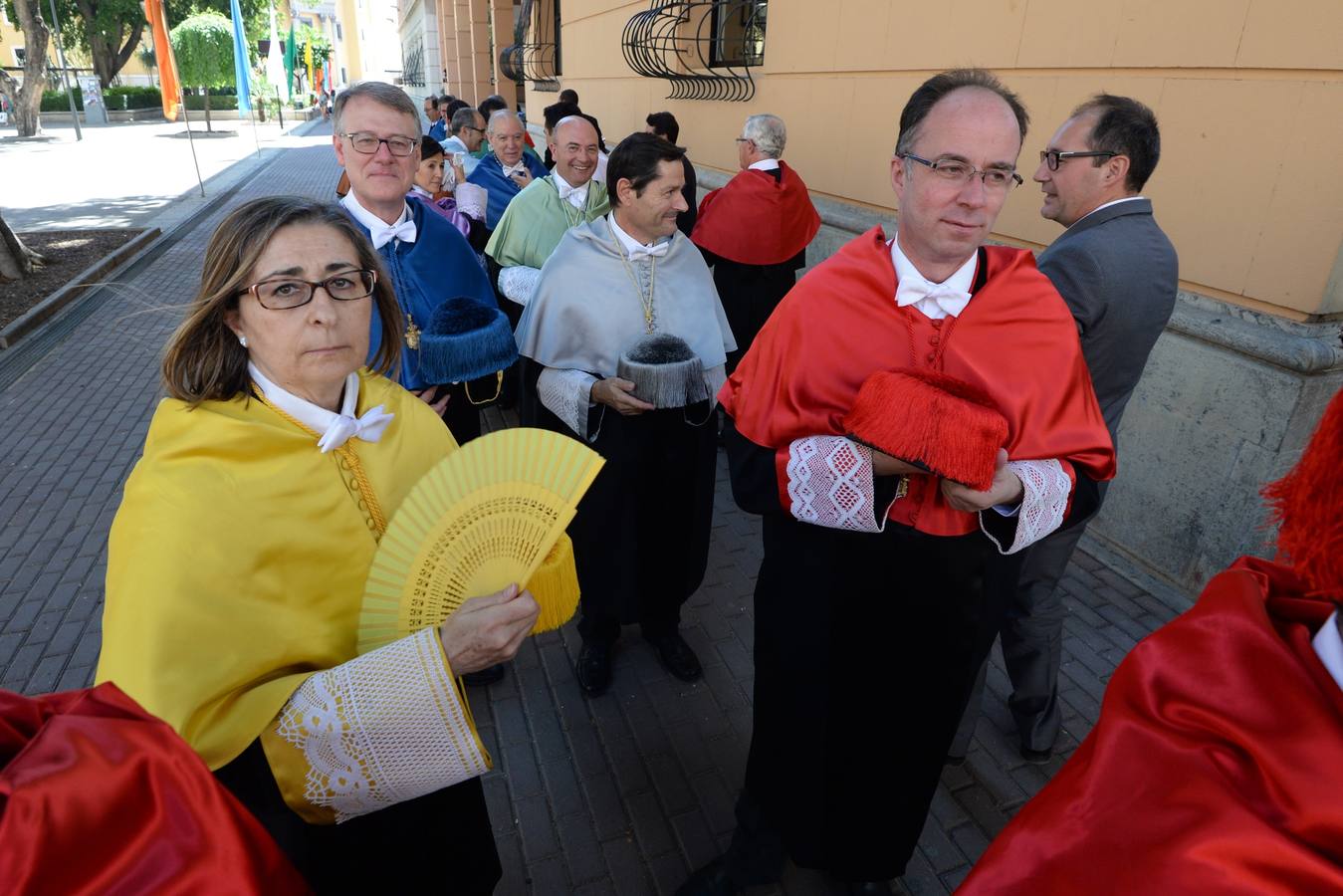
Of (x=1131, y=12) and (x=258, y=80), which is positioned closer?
(x=1131, y=12)

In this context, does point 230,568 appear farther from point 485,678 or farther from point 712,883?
point 485,678

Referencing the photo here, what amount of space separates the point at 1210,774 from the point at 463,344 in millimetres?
2421

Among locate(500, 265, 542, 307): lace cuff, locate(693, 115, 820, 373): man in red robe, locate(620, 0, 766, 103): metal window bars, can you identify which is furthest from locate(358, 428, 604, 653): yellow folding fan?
locate(620, 0, 766, 103): metal window bars

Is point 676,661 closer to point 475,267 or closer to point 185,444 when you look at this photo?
point 475,267

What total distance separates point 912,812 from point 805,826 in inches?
12.1

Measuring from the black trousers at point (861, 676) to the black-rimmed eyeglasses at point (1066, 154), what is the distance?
165 cm

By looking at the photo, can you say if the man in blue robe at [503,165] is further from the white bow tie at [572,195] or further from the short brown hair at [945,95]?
the short brown hair at [945,95]

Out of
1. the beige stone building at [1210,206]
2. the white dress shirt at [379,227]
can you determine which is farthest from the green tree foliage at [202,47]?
the beige stone building at [1210,206]

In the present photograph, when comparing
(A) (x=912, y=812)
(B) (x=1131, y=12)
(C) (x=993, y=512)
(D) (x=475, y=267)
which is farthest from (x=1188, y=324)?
(D) (x=475, y=267)

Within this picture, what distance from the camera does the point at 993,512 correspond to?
182 centimetres

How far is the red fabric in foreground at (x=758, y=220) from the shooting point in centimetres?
527

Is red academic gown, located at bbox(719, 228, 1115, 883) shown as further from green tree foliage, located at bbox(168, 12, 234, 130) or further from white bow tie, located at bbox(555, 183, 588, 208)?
green tree foliage, located at bbox(168, 12, 234, 130)

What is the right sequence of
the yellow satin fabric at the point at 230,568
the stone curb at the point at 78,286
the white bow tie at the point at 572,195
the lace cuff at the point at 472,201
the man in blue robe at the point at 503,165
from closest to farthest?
1. the yellow satin fabric at the point at 230,568
2. the white bow tie at the point at 572,195
3. the lace cuff at the point at 472,201
4. the man in blue robe at the point at 503,165
5. the stone curb at the point at 78,286

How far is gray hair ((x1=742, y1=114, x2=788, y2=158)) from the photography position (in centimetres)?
535
